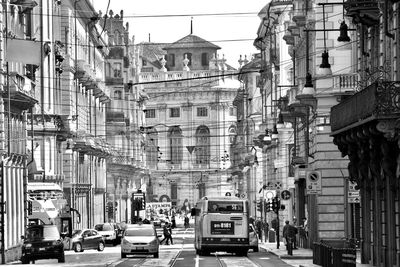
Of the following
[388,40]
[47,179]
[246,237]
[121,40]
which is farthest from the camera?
[121,40]

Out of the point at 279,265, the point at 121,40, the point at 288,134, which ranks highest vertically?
the point at 121,40

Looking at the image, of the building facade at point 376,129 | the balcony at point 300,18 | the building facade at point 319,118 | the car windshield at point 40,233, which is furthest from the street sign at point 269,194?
the building facade at point 376,129

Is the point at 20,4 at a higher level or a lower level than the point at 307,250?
higher

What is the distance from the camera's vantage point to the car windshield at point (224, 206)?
241 feet

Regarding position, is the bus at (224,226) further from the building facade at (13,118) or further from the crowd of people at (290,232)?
the building facade at (13,118)

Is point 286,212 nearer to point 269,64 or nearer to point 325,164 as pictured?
point 269,64

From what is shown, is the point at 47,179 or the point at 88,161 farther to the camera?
the point at 88,161

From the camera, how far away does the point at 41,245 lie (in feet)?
206

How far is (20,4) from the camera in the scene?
69875mm

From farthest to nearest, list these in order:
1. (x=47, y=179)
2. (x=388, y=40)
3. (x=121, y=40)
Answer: (x=121, y=40), (x=47, y=179), (x=388, y=40)

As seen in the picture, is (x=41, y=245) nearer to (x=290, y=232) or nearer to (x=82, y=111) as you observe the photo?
(x=290, y=232)

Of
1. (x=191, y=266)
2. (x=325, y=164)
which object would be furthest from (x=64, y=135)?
(x=191, y=266)

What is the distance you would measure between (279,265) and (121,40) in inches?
4444

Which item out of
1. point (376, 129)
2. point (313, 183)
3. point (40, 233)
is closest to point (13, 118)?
point (40, 233)
